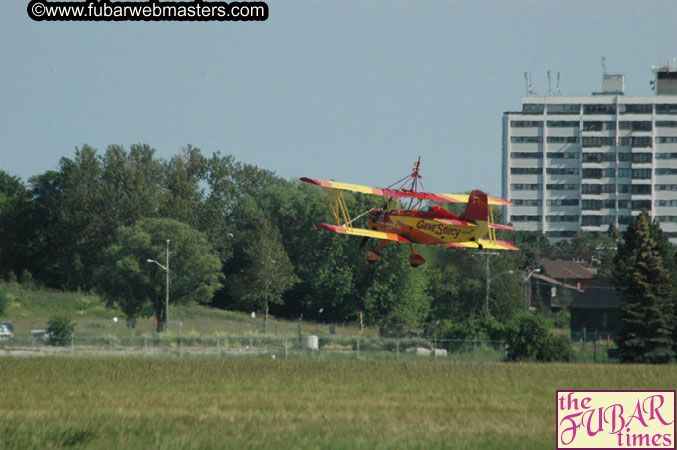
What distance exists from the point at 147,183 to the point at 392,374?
70751mm

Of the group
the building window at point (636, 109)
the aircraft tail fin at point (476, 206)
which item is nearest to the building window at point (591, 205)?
the building window at point (636, 109)

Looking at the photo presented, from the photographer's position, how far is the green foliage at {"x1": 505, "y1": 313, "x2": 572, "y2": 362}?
60.6 meters

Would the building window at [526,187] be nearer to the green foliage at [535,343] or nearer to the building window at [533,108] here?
the building window at [533,108]

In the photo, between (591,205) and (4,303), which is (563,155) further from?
(4,303)

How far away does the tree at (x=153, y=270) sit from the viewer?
88.2 metres

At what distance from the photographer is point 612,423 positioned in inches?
877

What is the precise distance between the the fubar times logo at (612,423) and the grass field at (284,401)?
148 cm

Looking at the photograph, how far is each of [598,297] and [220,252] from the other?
44.7m

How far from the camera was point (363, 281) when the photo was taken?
92.8 m

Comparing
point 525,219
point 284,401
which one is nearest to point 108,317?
point 284,401

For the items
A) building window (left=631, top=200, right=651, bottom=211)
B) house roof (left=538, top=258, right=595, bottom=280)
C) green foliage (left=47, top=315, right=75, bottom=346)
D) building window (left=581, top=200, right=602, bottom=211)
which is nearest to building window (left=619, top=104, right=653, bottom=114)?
building window (left=631, top=200, right=651, bottom=211)

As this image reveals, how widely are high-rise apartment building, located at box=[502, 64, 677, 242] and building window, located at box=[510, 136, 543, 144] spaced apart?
0.20 metres

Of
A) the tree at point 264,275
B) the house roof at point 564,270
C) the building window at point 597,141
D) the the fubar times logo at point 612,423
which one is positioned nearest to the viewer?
the the fubar times logo at point 612,423

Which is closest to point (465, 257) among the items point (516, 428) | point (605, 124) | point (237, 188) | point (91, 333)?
point (516, 428)
